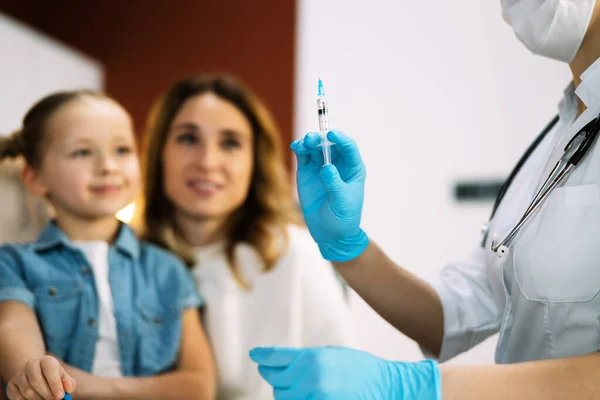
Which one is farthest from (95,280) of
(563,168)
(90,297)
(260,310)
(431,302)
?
(563,168)

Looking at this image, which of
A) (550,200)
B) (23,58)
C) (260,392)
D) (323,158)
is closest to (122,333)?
(260,392)

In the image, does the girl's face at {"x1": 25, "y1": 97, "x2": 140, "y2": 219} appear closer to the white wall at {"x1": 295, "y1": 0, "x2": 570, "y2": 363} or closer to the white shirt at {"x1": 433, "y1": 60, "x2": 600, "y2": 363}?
the white shirt at {"x1": 433, "y1": 60, "x2": 600, "y2": 363}

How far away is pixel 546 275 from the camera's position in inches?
39.3

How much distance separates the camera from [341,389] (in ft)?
2.82

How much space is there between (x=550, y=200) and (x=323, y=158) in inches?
15.9

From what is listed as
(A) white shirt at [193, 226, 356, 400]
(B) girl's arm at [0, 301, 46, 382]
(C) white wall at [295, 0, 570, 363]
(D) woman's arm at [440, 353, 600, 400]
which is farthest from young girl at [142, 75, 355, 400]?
(C) white wall at [295, 0, 570, 363]

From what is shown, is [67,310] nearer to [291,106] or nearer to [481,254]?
[481,254]

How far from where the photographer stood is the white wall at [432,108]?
3.45 meters

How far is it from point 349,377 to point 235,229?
3.28 feet

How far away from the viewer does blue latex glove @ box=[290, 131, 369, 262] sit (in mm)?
1051

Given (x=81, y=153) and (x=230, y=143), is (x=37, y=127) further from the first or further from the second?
(x=230, y=143)

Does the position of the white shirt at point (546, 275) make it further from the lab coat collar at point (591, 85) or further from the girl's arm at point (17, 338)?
the girl's arm at point (17, 338)

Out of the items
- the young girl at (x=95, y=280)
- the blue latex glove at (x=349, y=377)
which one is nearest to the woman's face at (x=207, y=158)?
the young girl at (x=95, y=280)

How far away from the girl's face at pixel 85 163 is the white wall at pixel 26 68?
1668mm
